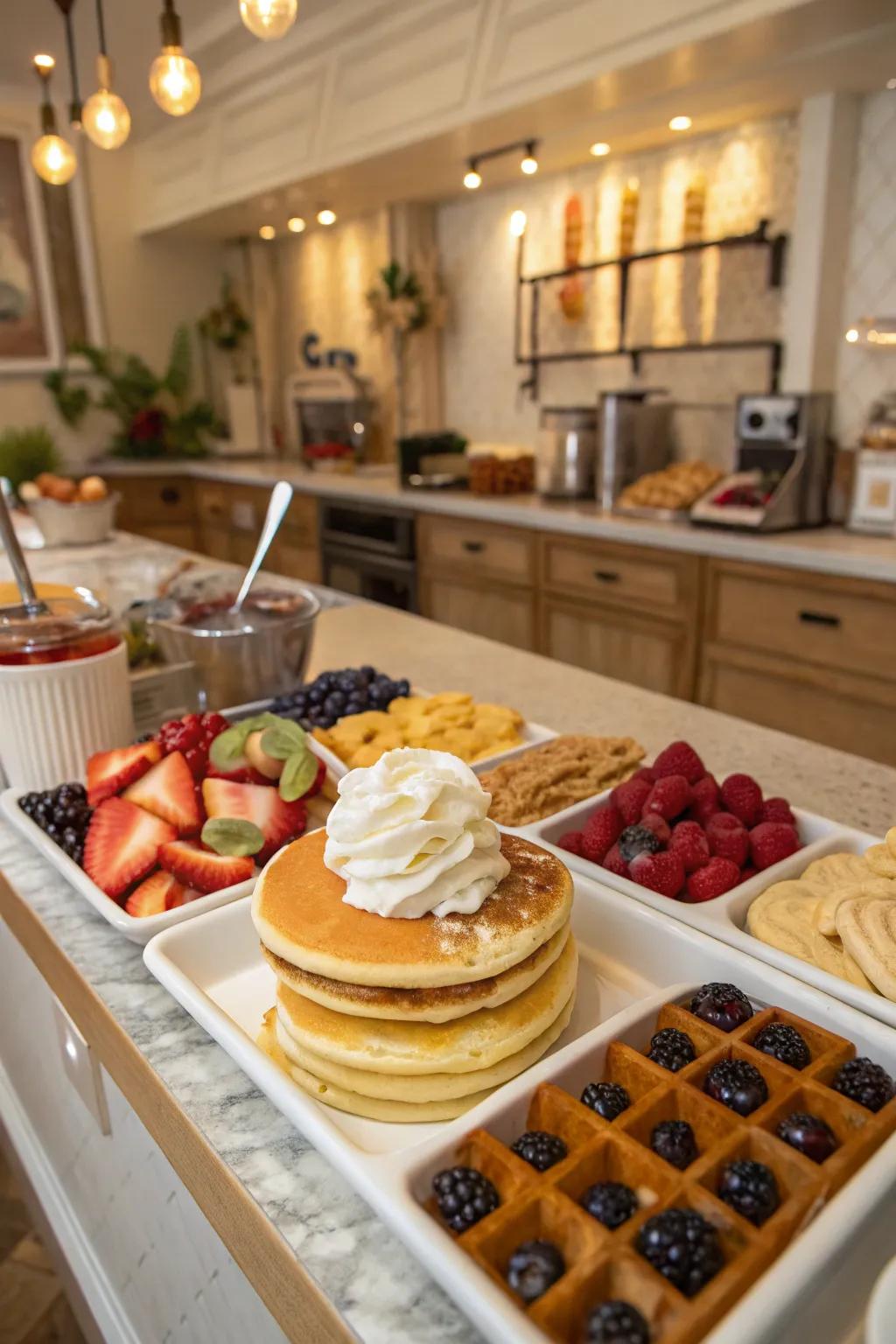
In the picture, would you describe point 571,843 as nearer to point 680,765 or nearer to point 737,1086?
point 680,765

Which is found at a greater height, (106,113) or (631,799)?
(106,113)

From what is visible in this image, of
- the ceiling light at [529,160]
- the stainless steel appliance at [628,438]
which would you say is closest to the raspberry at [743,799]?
the stainless steel appliance at [628,438]

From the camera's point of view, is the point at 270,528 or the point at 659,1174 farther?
the point at 270,528

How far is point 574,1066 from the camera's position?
2.23 ft

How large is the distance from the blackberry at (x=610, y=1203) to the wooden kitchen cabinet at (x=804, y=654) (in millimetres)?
2235

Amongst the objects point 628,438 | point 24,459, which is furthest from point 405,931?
point 24,459

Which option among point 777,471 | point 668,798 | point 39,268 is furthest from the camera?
point 39,268

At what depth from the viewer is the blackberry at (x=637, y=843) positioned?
3.14ft

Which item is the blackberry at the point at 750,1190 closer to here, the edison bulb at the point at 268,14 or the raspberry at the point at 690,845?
the raspberry at the point at 690,845

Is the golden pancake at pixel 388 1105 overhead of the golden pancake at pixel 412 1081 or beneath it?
beneath

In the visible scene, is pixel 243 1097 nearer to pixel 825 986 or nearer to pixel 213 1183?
pixel 213 1183

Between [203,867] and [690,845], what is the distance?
50 cm

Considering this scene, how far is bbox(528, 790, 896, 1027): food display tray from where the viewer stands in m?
0.76

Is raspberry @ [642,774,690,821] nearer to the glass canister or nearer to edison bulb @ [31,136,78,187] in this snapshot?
the glass canister
